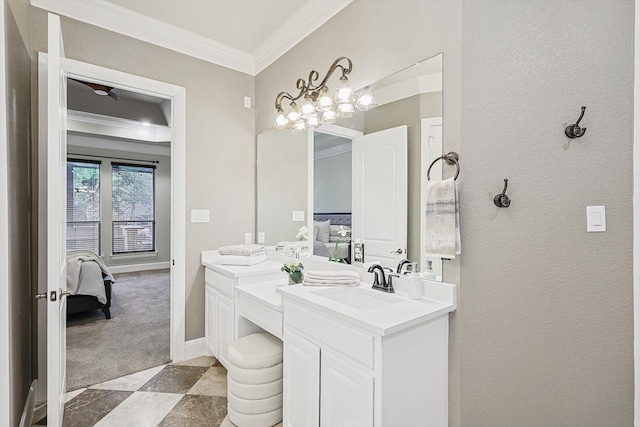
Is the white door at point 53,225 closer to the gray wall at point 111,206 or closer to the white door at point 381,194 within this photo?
the white door at point 381,194

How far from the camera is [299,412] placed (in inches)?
63.4

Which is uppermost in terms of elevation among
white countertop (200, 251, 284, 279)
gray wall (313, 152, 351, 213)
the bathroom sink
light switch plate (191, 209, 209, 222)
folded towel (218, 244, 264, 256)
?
gray wall (313, 152, 351, 213)

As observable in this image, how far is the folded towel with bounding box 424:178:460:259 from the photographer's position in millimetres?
1498

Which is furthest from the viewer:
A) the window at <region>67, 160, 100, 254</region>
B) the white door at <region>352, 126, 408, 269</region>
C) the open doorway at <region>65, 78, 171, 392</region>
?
the window at <region>67, 160, 100, 254</region>

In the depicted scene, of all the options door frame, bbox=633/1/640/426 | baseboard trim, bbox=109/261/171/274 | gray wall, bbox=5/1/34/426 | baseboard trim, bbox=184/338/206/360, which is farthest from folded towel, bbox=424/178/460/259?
baseboard trim, bbox=109/261/171/274

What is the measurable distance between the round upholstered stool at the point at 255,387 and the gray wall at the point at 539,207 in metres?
0.98

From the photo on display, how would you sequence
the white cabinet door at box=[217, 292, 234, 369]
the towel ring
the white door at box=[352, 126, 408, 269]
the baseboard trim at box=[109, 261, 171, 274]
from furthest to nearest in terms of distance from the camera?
the baseboard trim at box=[109, 261, 171, 274] < the white cabinet door at box=[217, 292, 234, 369] < the white door at box=[352, 126, 408, 269] < the towel ring

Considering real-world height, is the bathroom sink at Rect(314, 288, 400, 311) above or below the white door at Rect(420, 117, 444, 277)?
below

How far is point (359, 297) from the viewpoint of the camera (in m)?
1.85

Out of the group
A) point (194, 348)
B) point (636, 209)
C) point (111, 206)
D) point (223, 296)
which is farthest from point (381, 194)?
point (111, 206)

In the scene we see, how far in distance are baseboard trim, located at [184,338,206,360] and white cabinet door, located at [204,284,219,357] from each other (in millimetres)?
65

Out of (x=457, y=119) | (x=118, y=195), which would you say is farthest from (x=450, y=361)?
(x=118, y=195)

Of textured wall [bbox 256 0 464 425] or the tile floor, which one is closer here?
textured wall [bbox 256 0 464 425]

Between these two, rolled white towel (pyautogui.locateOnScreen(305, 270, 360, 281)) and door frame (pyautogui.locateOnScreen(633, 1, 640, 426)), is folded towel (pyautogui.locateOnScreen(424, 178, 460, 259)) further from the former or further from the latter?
door frame (pyautogui.locateOnScreen(633, 1, 640, 426))
